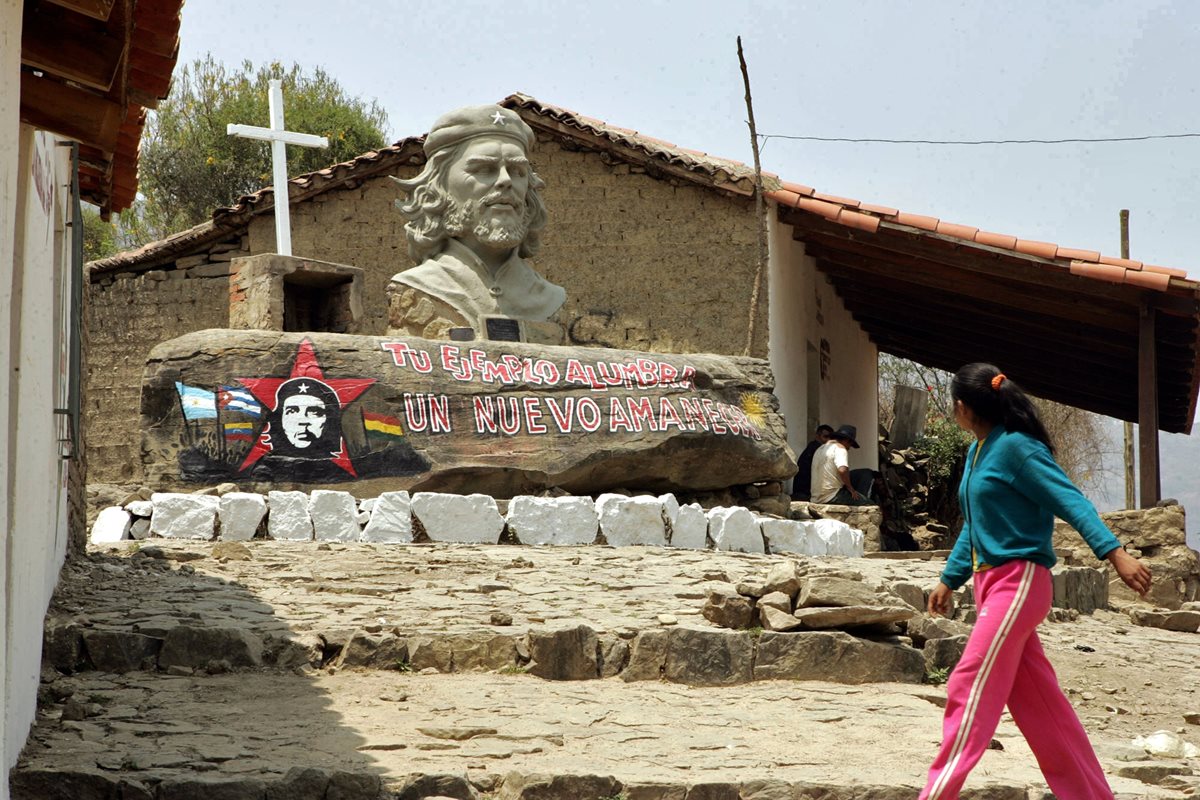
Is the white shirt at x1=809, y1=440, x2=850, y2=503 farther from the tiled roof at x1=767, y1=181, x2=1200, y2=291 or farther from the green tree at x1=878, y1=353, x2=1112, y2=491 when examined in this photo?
the green tree at x1=878, y1=353, x2=1112, y2=491

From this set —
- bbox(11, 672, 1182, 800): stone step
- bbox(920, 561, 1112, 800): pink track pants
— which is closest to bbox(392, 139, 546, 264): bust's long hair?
bbox(11, 672, 1182, 800): stone step

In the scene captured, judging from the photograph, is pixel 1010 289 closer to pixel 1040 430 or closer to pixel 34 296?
pixel 1040 430

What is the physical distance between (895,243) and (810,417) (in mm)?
3857

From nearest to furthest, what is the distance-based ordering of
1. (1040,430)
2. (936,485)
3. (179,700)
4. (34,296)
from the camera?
(1040,430), (34,296), (179,700), (936,485)

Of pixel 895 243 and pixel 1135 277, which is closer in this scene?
pixel 1135 277

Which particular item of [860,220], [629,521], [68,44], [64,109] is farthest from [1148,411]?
[68,44]

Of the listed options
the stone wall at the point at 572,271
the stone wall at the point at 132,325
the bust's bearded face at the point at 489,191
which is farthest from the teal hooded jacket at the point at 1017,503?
the stone wall at the point at 132,325

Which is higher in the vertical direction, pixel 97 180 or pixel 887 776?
pixel 97 180

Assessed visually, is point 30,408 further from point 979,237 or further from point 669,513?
point 979,237

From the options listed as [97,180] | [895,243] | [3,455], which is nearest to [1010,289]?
[895,243]

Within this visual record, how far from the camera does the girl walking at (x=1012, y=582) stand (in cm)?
431

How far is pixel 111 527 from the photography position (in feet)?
29.7

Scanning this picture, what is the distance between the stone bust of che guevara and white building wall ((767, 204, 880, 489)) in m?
3.25

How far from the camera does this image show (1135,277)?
11.8 m
